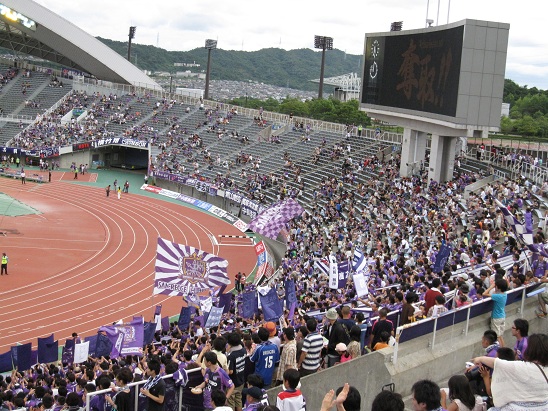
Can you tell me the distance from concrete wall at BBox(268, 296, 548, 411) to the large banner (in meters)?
8.44

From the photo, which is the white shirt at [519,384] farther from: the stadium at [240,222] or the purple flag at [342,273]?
the purple flag at [342,273]

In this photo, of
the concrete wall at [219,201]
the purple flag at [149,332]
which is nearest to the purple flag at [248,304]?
the purple flag at [149,332]

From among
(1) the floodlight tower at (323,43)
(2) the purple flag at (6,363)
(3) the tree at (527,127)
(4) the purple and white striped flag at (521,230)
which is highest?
(1) the floodlight tower at (323,43)

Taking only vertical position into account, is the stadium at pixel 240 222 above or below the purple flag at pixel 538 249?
below

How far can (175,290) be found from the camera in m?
18.8

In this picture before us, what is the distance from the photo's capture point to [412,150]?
37.4m

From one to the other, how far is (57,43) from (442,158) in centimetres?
4267

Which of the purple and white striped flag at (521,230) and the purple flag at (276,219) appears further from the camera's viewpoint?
the purple flag at (276,219)

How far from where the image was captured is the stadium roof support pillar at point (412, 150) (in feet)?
122

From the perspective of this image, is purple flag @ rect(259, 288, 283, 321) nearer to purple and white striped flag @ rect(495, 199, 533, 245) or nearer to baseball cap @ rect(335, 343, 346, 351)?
purple and white striped flag @ rect(495, 199, 533, 245)

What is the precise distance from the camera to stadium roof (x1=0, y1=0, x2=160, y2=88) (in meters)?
62.5

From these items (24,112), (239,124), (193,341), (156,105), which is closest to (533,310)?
(193,341)

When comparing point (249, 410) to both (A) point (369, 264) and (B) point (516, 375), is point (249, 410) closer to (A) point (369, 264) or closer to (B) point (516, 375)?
(B) point (516, 375)

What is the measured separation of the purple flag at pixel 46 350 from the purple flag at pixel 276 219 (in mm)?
12174
